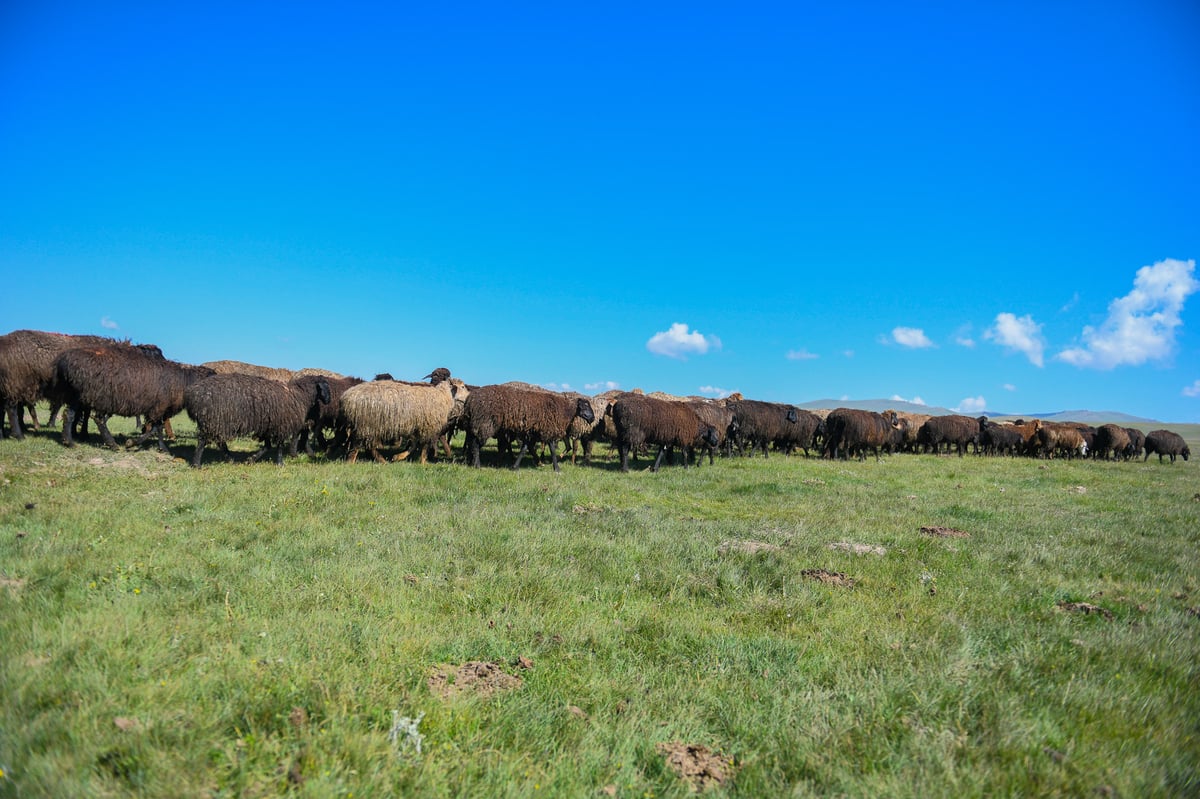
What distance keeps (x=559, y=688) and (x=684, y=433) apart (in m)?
13.4

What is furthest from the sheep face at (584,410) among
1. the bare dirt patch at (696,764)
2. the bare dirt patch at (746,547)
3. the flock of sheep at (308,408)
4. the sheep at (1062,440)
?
the sheep at (1062,440)

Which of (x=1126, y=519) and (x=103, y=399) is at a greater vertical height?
(x=103, y=399)

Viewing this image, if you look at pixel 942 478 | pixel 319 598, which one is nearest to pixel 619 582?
pixel 319 598

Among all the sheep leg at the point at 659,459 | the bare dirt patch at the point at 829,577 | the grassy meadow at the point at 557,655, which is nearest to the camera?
the grassy meadow at the point at 557,655

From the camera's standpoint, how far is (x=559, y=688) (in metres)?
3.63

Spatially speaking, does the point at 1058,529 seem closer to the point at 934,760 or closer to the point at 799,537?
the point at 799,537

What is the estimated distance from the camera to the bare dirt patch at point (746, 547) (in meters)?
6.97

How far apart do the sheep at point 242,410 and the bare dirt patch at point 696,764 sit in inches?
438

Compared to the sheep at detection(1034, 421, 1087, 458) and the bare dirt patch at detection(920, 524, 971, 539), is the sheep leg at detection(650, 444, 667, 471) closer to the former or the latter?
the bare dirt patch at detection(920, 524, 971, 539)

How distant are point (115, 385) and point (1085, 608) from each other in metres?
16.7

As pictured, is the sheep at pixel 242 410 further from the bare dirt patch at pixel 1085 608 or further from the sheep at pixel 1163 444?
the sheep at pixel 1163 444

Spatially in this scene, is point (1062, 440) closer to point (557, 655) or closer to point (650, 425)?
point (650, 425)

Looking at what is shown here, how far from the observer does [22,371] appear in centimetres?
1205

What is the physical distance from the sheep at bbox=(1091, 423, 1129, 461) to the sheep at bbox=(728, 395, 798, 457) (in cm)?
2446
